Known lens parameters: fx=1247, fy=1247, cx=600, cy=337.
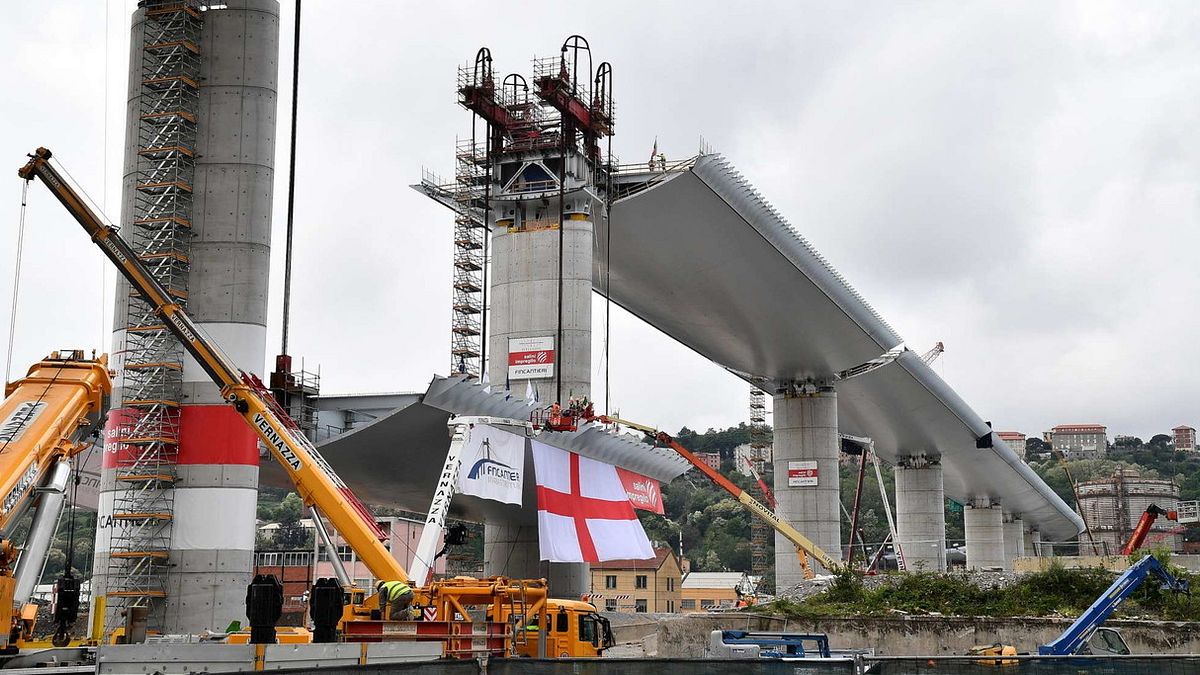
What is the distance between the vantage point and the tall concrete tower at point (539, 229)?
161 ft

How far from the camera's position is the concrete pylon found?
160 ft

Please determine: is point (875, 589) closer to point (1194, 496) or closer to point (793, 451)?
point (793, 451)

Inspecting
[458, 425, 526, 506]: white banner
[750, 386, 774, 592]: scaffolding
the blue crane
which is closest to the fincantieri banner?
[458, 425, 526, 506]: white banner

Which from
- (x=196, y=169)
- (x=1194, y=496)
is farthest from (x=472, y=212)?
(x=1194, y=496)

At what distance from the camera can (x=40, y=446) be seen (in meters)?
21.9

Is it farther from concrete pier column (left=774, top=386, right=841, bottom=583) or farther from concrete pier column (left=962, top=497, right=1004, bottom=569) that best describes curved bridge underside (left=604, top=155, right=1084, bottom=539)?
concrete pier column (left=962, top=497, right=1004, bottom=569)

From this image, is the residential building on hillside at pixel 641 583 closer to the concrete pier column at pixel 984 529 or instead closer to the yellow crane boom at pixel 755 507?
the concrete pier column at pixel 984 529

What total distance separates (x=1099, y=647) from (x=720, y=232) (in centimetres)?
3426

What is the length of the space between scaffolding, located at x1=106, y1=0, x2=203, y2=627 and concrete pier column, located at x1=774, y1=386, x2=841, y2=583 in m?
45.7

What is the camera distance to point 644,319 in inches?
2968

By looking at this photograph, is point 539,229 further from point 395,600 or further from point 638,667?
point 638,667

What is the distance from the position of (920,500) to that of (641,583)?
1068 inches

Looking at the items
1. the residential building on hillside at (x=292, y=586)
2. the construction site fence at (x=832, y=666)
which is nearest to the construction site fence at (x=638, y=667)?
the construction site fence at (x=832, y=666)

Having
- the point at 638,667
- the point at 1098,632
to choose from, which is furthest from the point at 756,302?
the point at 638,667
